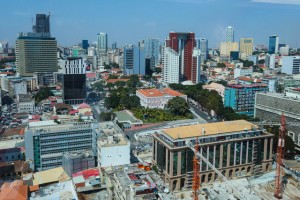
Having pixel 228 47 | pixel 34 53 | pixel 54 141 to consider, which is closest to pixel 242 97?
pixel 54 141

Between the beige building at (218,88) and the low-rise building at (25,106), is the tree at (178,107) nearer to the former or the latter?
the beige building at (218,88)

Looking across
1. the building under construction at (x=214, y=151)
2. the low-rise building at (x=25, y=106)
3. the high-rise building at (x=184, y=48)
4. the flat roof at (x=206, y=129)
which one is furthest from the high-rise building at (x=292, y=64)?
the low-rise building at (x=25, y=106)

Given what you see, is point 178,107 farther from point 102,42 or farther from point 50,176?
point 102,42

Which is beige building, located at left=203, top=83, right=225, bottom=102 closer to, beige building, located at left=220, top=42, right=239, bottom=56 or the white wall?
the white wall

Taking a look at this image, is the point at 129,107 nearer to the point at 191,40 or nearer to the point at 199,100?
the point at 199,100

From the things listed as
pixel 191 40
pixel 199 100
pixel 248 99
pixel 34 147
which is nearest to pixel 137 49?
pixel 191 40

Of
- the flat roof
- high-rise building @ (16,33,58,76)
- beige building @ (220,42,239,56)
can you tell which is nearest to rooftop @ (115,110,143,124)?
the flat roof

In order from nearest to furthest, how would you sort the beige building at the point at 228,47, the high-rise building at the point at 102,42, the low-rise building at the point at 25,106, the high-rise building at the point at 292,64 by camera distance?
the low-rise building at the point at 25,106 < the high-rise building at the point at 292,64 < the high-rise building at the point at 102,42 < the beige building at the point at 228,47
